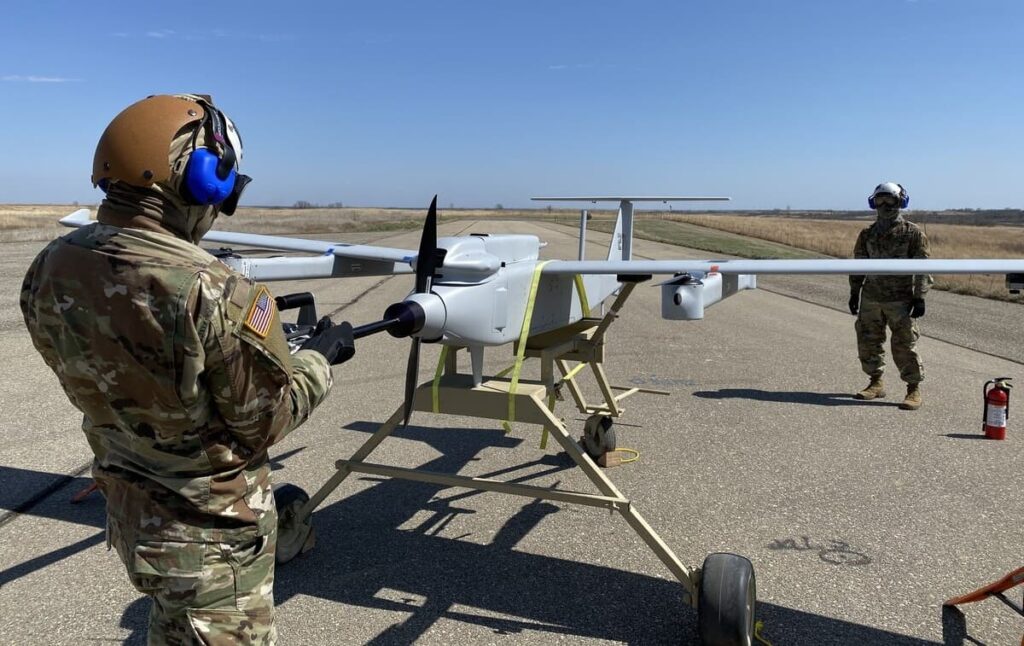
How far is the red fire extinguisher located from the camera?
6.98 m

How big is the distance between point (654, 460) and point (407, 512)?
8.32ft

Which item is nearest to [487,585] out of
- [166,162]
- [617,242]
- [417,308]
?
[417,308]

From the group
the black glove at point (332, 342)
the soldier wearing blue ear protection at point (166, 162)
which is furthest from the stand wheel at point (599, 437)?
the soldier wearing blue ear protection at point (166, 162)

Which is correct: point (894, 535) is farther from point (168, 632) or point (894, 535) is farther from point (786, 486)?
point (168, 632)

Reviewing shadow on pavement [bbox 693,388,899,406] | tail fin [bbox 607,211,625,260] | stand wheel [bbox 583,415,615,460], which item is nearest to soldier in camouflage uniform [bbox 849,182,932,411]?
shadow on pavement [bbox 693,388,899,406]

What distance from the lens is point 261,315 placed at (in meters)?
2.11

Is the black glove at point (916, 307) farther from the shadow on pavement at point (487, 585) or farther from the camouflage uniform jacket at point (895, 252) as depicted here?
the shadow on pavement at point (487, 585)

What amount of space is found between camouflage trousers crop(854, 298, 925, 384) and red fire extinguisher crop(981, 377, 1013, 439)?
140 cm

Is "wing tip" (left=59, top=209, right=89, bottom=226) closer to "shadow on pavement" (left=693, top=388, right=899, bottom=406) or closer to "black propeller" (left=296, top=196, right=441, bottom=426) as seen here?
"black propeller" (left=296, top=196, right=441, bottom=426)

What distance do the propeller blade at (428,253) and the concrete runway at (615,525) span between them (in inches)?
79.3

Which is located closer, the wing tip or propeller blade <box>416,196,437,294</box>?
propeller blade <box>416,196,437,294</box>

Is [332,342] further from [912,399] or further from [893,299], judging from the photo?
[893,299]

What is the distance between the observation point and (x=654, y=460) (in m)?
6.66

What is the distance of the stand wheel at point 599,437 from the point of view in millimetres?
6469
